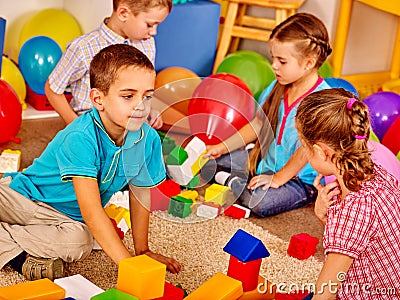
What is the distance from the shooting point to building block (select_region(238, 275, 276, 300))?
1268mm

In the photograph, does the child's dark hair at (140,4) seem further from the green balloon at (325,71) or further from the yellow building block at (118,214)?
the green balloon at (325,71)

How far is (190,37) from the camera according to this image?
2611mm

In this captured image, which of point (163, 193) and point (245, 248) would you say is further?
point (163, 193)

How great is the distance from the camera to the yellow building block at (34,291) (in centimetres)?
102

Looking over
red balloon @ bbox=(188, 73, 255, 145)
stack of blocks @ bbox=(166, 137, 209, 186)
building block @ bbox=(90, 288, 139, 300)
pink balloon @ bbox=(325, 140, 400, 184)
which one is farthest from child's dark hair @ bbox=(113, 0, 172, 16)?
building block @ bbox=(90, 288, 139, 300)

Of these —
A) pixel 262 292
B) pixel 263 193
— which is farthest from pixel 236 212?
pixel 262 292

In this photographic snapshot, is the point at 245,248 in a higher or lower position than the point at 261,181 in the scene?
higher

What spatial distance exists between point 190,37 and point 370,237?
164 cm

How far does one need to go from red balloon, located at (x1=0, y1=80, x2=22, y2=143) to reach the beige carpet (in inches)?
23.6

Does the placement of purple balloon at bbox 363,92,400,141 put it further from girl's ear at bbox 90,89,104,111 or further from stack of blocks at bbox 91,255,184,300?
stack of blocks at bbox 91,255,184,300

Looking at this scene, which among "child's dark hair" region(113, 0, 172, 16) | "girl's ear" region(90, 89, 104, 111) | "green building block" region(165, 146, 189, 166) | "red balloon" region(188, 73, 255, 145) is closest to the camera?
"girl's ear" region(90, 89, 104, 111)

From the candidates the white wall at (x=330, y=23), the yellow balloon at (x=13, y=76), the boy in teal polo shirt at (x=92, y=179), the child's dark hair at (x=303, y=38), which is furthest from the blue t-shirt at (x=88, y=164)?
the white wall at (x=330, y=23)

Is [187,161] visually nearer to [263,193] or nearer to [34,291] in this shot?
[263,193]

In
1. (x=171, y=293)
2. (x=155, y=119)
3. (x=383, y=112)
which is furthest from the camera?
(x=383, y=112)
